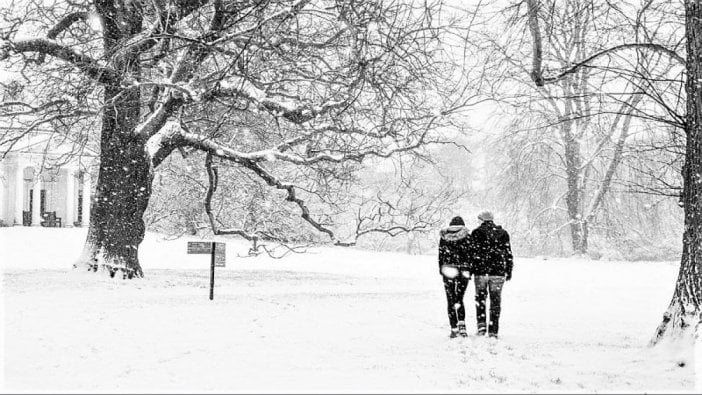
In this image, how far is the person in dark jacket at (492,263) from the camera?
392 inches

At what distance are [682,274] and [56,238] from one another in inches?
1320

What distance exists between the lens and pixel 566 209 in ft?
119

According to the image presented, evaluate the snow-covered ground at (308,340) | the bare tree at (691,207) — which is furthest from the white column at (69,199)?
the bare tree at (691,207)

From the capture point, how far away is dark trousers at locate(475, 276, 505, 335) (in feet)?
32.7

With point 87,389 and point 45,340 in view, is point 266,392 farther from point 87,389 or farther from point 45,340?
point 45,340

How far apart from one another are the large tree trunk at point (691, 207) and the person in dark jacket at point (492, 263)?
81.6 inches

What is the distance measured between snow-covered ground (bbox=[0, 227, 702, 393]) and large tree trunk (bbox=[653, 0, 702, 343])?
0.47 metres

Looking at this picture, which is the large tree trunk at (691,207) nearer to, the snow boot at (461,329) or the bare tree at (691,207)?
the bare tree at (691,207)

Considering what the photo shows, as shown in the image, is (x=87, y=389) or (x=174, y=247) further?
(x=174, y=247)

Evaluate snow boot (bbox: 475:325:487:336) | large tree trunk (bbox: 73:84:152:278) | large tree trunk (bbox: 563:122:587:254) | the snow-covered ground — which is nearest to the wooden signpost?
the snow-covered ground

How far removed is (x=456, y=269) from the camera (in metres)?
10.1

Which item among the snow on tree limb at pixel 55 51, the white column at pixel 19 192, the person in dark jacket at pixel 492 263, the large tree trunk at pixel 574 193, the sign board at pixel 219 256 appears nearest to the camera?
the person in dark jacket at pixel 492 263

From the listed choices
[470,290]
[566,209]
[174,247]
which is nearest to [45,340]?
[470,290]

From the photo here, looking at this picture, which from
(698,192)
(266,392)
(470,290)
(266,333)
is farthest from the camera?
(470,290)
